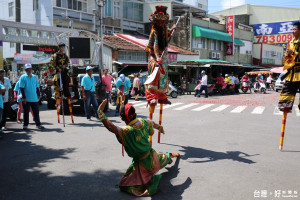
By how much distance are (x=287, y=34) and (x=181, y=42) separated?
19658mm

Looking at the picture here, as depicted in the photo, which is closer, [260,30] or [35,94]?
[35,94]

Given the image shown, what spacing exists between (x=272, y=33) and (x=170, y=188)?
156 ft

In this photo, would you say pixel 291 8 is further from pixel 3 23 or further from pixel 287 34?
pixel 3 23

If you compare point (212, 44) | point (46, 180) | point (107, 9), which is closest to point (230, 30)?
point (212, 44)

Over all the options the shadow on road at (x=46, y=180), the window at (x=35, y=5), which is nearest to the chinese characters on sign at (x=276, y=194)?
the shadow on road at (x=46, y=180)

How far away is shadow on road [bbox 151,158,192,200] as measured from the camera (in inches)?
157

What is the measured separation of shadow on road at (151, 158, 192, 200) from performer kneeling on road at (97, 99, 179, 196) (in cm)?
13

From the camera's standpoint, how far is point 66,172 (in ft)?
16.0

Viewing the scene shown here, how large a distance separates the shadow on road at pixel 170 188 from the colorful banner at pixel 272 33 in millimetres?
45971

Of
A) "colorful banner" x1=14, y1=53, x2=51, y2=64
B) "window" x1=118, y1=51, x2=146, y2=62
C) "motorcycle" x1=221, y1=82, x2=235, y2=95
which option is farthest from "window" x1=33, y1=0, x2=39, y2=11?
"motorcycle" x1=221, y1=82, x2=235, y2=95

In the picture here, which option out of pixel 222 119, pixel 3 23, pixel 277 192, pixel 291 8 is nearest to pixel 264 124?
pixel 222 119

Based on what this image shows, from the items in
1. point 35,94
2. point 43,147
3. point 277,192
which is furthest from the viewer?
point 35,94

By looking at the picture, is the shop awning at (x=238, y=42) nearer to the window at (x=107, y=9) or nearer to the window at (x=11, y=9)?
the window at (x=107, y=9)

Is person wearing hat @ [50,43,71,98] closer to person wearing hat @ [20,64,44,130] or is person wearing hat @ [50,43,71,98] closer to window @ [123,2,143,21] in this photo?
person wearing hat @ [20,64,44,130]
